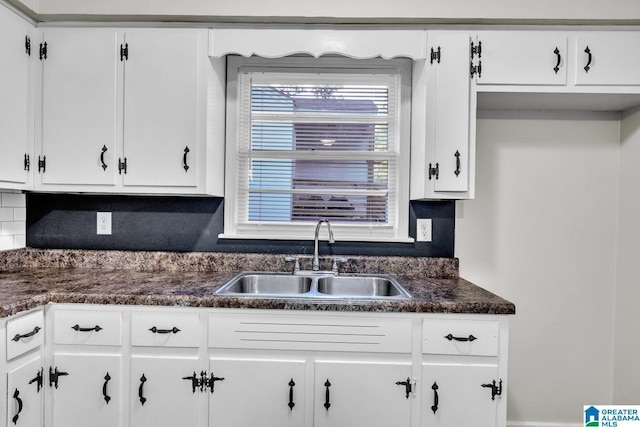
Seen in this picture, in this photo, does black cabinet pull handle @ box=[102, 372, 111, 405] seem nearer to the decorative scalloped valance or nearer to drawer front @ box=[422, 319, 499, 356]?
drawer front @ box=[422, 319, 499, 356]

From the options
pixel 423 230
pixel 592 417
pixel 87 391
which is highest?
pixel 423 230

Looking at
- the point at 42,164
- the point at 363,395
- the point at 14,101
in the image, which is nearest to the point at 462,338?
the point at 363,395

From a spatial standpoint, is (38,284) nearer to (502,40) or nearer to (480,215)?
(480,215)

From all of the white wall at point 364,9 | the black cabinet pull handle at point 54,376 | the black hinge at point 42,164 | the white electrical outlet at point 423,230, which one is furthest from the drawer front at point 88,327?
the white electrical outlet at point 423,230

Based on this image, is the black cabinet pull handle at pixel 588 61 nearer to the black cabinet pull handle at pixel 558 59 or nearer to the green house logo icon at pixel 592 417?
the black cabinet pull handle at pixel 558 59

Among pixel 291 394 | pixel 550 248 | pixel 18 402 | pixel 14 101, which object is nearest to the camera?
pixel 18 402

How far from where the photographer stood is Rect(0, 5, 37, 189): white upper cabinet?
190cm

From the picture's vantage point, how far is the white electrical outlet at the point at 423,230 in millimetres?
2303

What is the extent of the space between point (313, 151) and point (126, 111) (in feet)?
3.31

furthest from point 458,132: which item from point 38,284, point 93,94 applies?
point 38,284

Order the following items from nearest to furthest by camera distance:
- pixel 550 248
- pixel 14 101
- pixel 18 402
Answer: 1. pixel 18 402
2. pixel 14 101
3. pixel 550 248

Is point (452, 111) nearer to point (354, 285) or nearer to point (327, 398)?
point (354, 285)

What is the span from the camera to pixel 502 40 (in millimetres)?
1988

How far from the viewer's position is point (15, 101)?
1.96 m
